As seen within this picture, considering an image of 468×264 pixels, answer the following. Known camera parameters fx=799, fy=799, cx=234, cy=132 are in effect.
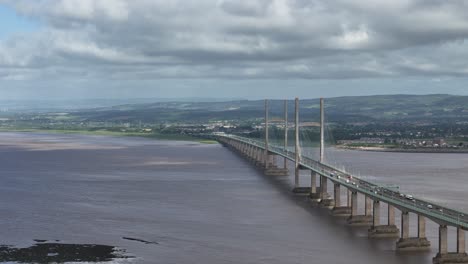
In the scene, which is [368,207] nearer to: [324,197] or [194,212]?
[324,197]

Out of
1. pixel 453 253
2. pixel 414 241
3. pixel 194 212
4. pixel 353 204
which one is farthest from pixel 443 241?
pixel 194 212

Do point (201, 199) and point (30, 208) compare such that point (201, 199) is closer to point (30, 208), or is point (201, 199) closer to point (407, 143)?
point (30, 208)

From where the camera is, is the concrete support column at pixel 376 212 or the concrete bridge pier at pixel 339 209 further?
the concrete bridge pier at pixel 339 209

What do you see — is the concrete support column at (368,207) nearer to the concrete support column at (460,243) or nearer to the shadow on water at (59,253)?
the concrete support column at (460,243)

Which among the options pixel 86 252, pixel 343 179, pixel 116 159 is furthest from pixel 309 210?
pixel 116 159

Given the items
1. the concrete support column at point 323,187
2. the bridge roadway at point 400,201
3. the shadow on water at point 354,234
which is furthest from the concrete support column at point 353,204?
the concrete support column at point 323,187

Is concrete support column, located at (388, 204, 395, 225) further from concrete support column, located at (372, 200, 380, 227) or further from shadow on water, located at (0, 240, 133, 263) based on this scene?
shadow on water, located at (0, 240, 133, 263)

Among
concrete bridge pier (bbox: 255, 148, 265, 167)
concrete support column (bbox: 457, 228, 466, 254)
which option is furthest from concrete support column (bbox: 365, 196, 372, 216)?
concrete bridge pier (bbox: 255, 148, 265, 167)
